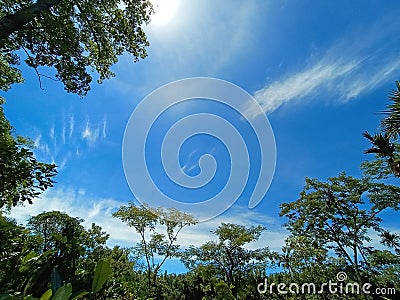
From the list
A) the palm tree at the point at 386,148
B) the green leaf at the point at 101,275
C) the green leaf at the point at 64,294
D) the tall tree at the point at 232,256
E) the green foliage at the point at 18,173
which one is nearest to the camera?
the green leaf at the point at 64,294

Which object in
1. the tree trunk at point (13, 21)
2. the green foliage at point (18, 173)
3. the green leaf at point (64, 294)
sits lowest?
the green leaf at point (64, 294)

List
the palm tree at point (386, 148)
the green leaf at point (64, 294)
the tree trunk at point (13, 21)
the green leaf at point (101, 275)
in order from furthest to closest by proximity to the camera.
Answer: the palm tree at point (386, 148)
the tree trunk at point (13, 21)
the green leaf at point (101, 275)
the green leaf at point (64, 294)

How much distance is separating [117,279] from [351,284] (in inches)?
619

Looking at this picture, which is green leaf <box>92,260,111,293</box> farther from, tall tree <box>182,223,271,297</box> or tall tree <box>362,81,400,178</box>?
tall tree <box>182,223,271,297</box>

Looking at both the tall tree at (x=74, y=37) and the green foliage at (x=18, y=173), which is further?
the tall tree at (x=74, y=37)

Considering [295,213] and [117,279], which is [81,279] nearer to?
[117,279]

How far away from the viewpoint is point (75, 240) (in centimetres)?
215

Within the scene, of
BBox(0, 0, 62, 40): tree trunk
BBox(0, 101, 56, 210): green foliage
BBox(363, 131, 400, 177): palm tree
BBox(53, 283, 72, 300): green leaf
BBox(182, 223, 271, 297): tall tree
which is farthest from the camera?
BBox(182, 223, 271, 297): tall tree

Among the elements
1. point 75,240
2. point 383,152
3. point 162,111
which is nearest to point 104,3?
point 162,111

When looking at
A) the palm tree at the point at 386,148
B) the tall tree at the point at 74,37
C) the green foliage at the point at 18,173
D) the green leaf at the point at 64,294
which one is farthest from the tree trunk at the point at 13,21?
the palm tree at the point at 386,148

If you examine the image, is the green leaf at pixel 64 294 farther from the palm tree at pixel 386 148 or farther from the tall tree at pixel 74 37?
the palm tree at pixel 386 148

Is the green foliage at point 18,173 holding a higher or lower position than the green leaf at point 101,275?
higher

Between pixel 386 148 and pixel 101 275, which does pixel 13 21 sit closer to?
pixel 101 275

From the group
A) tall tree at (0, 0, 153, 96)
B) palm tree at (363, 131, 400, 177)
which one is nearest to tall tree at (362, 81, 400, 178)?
palm tree at (363, 131, 400, 177)
